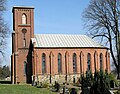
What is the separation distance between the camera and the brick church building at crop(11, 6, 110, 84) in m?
53.5

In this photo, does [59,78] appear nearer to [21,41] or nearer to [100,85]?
[21,41]

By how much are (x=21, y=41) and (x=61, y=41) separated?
7.64 meters

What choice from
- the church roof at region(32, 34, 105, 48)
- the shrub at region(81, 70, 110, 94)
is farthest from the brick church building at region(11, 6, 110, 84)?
the shrub at region(81, 70, 110, 94)

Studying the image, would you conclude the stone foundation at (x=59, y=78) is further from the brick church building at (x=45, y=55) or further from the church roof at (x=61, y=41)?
the church roof at (x=61, y=41)

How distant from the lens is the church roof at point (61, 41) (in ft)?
180

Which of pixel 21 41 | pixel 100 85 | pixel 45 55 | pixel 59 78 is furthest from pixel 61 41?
pixel 100 85

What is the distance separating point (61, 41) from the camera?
56.8m

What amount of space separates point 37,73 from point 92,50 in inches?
451

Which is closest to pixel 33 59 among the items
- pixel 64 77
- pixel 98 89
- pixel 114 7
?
pixel 64 77

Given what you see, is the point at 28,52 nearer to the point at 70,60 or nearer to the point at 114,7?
the point at 70,60

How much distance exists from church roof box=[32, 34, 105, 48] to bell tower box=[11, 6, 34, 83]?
199 centimetres

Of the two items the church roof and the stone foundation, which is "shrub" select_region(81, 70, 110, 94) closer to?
the stone foundation

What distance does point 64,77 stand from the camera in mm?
54594

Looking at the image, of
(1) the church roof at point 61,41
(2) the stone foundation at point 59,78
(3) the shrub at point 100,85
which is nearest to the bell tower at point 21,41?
(1) the church roof at point 61,41
